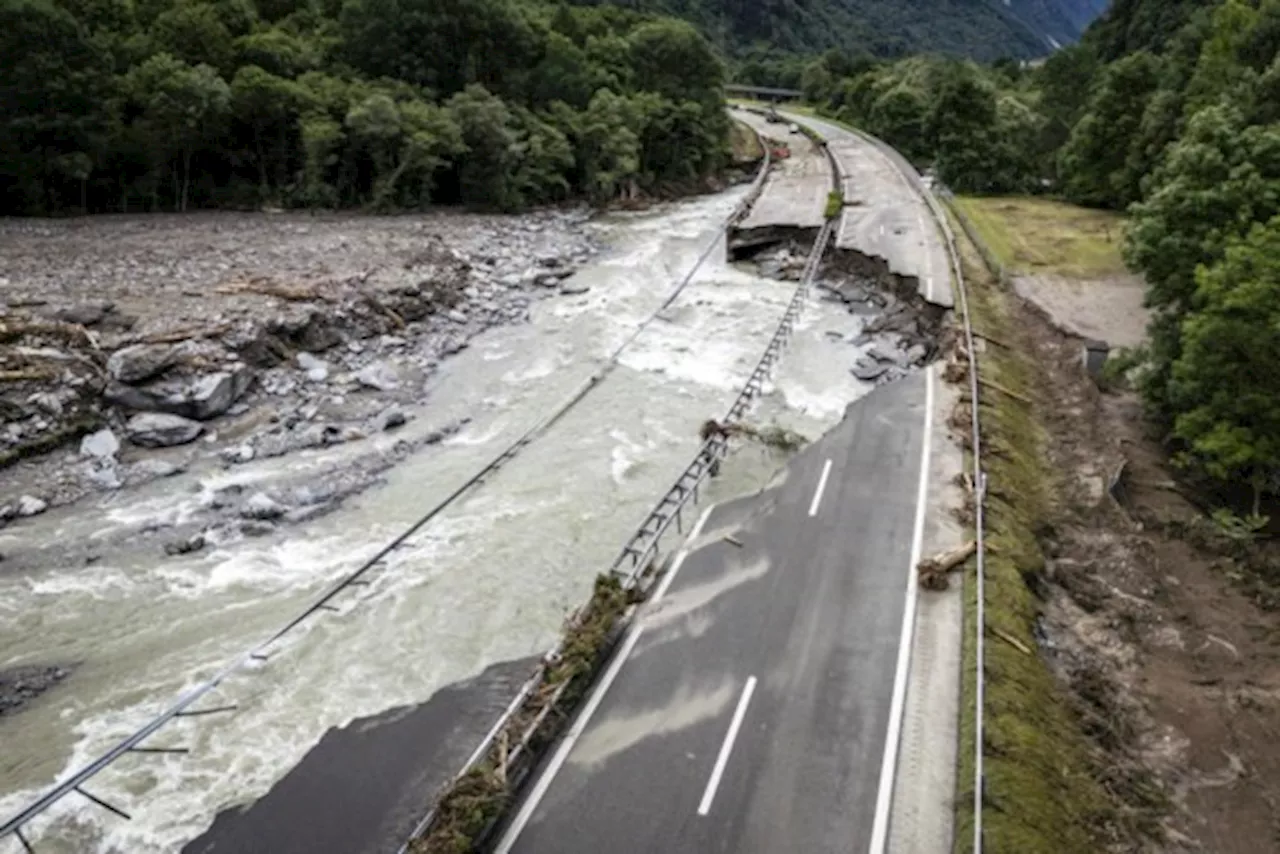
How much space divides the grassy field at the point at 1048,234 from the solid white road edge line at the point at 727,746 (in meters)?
35.6

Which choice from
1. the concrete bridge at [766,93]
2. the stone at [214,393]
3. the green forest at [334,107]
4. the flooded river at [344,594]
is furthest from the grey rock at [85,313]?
the concrete bridge at [766,93]

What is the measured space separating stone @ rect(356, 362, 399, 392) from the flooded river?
1.72m

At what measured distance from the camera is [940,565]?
1878 cm

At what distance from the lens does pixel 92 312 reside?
31.6 meters

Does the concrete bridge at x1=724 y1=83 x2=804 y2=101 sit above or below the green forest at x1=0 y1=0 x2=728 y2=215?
above

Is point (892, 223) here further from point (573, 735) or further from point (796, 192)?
point (573, 735)

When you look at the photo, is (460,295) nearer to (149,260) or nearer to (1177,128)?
(149,260)

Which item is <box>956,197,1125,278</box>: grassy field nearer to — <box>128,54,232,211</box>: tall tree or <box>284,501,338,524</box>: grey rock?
<box>284,501,338,524</box>: grey rock

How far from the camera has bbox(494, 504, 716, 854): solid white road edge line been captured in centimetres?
1287

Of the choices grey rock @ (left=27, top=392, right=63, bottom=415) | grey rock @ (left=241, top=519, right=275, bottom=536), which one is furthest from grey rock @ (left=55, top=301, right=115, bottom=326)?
grey rock @ (left=241, top=519, right=275, bottom=536)

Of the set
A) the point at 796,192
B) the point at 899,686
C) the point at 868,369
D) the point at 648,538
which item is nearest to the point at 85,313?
the point at 648,538

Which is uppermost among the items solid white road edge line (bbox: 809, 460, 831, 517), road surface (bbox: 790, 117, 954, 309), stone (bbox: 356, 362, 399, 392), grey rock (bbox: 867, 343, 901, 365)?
road surface (bbox: 790, 117, 954, 309)

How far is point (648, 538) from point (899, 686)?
7273mm

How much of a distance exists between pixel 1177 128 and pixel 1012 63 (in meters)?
95.6
